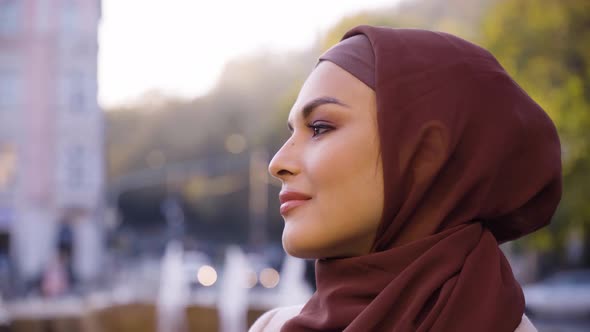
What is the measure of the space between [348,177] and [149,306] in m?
8.07

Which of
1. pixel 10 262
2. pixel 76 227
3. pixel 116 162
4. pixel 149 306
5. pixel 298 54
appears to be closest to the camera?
pixel 149 306

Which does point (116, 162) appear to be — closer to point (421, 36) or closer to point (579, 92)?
point (579, 92)

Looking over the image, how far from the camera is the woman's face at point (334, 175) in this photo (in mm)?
1376

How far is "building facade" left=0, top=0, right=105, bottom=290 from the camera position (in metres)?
24.8

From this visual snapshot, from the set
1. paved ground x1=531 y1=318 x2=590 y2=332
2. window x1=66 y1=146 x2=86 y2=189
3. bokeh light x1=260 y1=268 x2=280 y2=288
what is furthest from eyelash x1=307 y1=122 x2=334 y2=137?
window x1=66 y1=146 x2=86 y2=189

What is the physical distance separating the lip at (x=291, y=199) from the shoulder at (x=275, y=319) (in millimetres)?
241

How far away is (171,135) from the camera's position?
38938 mm

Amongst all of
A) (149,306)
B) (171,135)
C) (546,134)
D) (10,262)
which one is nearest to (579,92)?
(149,306)

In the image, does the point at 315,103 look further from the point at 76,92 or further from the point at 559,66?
the point at 76,92

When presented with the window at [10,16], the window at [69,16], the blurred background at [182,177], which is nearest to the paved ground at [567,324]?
the blurred background at [182,177]

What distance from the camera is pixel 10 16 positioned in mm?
25812

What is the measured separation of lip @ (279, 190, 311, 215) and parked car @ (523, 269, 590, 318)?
11.3 metres

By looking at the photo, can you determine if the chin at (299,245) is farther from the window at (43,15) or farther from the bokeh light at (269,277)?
the window at (43,15)

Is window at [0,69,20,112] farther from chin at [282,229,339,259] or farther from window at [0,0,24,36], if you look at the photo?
chin at [282,229,339,259]
